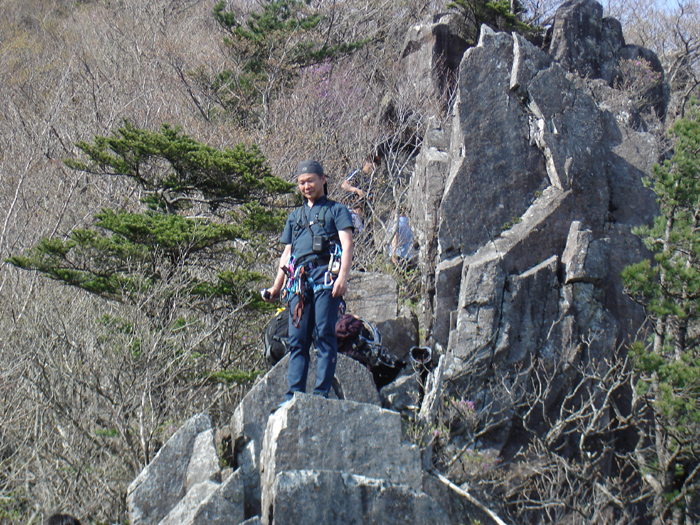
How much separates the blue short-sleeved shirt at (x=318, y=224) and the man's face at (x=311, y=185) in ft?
0.18

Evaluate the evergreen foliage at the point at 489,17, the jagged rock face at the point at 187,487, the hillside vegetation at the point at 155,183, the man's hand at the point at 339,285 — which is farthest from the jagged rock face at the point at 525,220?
the evergreen foliage at the point at 489,17

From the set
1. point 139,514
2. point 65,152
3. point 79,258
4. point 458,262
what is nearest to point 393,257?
point 458,262

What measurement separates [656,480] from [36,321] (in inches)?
278

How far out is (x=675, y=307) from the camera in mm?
6805

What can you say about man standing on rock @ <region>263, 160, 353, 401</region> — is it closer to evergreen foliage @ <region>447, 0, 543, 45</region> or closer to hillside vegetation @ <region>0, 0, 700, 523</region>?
hillside vegetation @ <region>0, 0, 700, 523</region>

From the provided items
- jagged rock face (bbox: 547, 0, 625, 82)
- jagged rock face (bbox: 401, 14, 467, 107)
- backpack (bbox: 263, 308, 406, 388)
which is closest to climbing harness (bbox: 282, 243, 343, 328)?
backpack (bbox: 263, 308, 406, 388)

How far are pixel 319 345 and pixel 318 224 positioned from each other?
911 mm

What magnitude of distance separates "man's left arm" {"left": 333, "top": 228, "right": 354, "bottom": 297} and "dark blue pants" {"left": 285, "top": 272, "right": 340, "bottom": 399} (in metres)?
0.11

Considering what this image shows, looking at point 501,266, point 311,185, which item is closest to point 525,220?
point 501,266

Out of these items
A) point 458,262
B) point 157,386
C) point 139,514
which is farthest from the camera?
point 458,262

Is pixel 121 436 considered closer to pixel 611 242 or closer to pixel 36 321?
pixel 36 321

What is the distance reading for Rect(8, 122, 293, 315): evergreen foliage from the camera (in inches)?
278

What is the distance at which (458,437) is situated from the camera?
7695 millimetres

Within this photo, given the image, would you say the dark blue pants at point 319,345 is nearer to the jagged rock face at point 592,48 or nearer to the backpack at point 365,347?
the backpack at point 365,347
